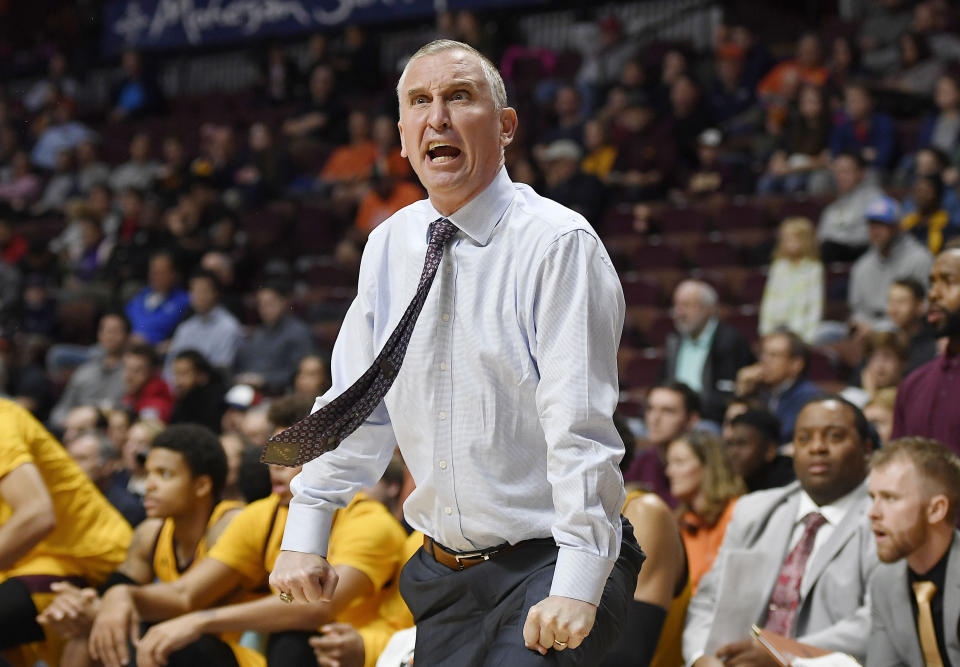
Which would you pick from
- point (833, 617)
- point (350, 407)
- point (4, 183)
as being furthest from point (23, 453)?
point (4, 183)

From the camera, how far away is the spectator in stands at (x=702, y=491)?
4.59 m

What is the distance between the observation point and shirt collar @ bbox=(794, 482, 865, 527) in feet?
12.8

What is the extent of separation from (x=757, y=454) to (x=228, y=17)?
34.7 feet

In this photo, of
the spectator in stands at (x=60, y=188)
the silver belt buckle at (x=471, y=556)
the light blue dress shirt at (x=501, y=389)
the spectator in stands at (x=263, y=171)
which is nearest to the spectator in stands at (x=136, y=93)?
the spectator in stands at (x=60, y=188)

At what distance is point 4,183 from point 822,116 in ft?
27.8

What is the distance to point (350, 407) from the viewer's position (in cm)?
223

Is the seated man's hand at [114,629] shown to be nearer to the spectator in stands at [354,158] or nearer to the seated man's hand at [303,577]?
the seated man's hand at [303,577]

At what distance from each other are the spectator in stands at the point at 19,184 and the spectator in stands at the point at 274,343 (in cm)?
510

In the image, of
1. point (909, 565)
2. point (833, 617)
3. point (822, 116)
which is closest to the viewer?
point (909, 565)

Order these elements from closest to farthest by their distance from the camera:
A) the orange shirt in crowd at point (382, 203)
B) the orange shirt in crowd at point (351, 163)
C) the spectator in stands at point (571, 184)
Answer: the spectator in stands at point (571, 184), the orange shirt in crowd at point (382, 203), the orange shirt in crowd at point (351, 163)

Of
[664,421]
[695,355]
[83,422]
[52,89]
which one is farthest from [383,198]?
[52,89]

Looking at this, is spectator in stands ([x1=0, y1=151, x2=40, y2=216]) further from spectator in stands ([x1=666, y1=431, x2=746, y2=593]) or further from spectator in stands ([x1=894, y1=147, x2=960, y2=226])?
spectator in stands ([x1=666, y1=431, x2=746, y2=593])

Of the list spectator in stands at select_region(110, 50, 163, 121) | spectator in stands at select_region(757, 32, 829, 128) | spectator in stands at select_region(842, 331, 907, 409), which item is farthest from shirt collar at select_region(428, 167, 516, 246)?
spectator in stands at select_region(110, 50, 163, 121)

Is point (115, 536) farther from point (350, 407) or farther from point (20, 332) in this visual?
point (20, 332)
